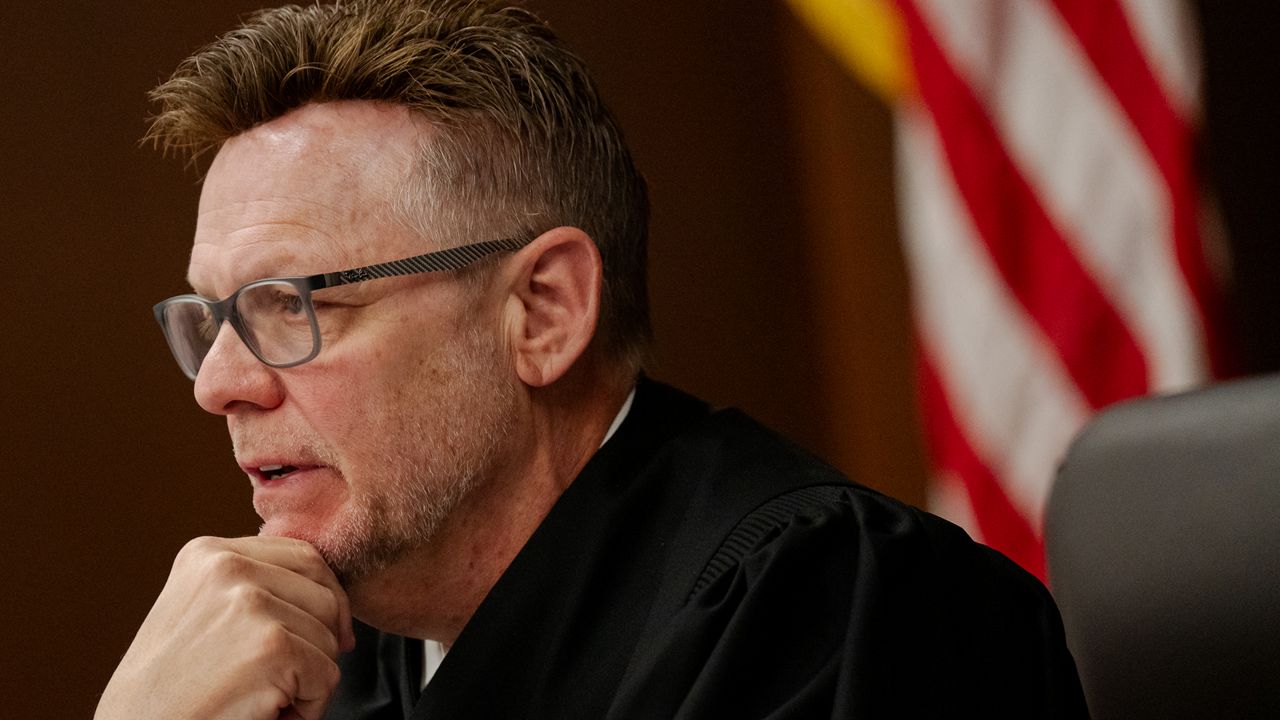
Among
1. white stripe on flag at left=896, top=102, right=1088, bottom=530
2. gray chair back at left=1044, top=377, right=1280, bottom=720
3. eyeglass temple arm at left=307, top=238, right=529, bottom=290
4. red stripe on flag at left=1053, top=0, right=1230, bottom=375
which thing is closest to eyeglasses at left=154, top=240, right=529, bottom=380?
eyeglass temple arm at left=307, top=238, right=529, bottom=290

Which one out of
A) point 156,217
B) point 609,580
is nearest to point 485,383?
point 609,580

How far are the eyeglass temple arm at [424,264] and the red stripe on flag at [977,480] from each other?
104 centimetres

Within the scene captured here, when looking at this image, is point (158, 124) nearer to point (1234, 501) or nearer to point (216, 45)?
point (216, 45)

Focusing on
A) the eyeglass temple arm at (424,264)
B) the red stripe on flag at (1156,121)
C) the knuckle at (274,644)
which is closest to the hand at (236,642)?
the knuckle at (274,644)

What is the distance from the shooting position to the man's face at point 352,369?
122 centimetres

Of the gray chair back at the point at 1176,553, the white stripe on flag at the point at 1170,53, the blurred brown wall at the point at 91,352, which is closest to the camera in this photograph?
the gray chair back at the point at 1176,553

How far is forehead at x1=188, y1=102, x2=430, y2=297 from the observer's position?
4.04 feet

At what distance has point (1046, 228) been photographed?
2078mm

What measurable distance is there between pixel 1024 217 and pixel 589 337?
106 centimetres

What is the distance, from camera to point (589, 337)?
1308mm

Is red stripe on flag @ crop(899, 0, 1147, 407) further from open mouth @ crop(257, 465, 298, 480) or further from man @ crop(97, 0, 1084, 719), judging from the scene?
open mouth @ crop(257, 465, 298, 480)

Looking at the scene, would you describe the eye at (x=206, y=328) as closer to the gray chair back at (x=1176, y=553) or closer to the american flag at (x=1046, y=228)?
the gray chair back at (x=1176, y=553)

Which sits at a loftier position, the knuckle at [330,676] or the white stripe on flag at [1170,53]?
the white stripe on flag at [1170,53]

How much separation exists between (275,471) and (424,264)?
0.26 m
